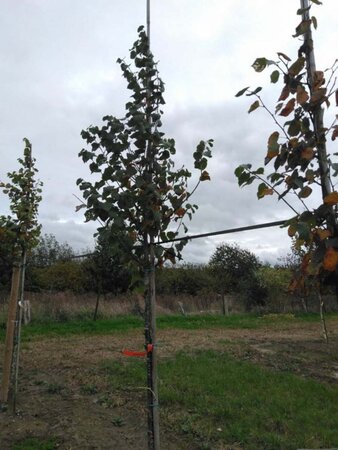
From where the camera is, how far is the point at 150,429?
338 cm

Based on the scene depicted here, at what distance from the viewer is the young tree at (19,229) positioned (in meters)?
5.95

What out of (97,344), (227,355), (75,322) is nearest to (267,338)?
(227,355)

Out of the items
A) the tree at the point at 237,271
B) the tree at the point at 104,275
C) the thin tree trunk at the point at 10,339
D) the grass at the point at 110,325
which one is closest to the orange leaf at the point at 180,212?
the thin tree trunk at the point at 10,339

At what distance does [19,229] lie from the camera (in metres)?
5.93

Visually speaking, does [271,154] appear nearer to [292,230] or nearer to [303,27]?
[292,230]

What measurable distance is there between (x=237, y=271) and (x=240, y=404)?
1023 inches

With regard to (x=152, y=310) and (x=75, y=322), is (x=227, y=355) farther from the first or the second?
(x=75, y=322)

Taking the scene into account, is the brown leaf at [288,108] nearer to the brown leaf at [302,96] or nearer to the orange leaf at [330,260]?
the brown leaf at [302,96]

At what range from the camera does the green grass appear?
4.77 m

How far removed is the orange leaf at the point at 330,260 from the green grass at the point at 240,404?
295cm

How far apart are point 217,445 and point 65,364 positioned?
178 inches

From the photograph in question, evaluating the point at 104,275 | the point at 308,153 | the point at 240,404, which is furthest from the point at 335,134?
the point at 104,275

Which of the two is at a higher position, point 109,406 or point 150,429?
point 150,429

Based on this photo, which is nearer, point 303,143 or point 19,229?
point 303,143
